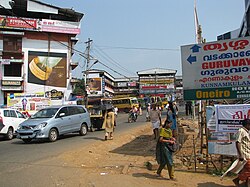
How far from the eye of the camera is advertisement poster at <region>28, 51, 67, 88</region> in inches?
1812

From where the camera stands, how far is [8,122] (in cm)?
1634

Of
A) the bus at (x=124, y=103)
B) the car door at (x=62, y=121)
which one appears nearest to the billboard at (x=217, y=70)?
the car door at (x=62, y=121)

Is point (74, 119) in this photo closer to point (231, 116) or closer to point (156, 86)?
point (231, 116)

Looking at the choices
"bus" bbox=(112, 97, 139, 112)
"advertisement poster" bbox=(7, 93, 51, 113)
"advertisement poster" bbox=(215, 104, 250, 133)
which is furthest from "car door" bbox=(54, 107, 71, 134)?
"bus" bbox=(112, 97, 139, 112)

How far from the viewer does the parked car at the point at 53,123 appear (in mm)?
13570

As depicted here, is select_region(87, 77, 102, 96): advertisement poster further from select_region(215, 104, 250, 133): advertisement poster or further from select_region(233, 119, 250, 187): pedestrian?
select_region(233, 119, 250, 187): pedestrian

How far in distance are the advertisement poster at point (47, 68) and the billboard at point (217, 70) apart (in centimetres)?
4009

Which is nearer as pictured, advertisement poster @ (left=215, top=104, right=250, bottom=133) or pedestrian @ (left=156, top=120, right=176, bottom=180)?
pedestrian @ (left=156, top=120, right=176, bottom=180)

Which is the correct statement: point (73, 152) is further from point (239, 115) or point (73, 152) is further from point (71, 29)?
point (71, 29)

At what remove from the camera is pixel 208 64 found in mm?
8836

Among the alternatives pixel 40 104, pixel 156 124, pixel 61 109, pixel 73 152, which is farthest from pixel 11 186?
pixel 40 104

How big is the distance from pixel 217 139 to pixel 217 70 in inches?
84.9

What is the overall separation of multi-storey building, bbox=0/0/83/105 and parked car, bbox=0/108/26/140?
88.9ft

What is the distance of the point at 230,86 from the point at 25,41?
43.0 meters
